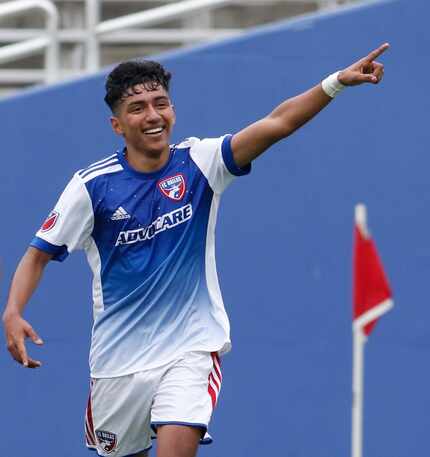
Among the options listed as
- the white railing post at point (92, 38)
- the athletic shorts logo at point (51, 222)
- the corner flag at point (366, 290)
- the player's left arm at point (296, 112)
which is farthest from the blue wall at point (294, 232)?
the athletic shorts logo at point (51, 222)

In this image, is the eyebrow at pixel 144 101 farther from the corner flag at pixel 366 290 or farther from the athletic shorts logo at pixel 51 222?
the corner flag at pixel 366 290

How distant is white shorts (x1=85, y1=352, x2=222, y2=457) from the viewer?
6.46 m

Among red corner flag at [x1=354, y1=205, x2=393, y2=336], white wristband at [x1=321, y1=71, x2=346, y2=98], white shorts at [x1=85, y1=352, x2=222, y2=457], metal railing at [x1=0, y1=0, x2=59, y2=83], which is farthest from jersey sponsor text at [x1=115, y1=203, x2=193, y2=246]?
metal railing at [x1=0, y1=0, x2=59, y2=83]

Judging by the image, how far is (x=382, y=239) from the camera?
28.0 feet

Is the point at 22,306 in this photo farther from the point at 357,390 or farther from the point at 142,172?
the point at 357,390

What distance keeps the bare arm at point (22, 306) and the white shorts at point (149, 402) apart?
43 centimetres

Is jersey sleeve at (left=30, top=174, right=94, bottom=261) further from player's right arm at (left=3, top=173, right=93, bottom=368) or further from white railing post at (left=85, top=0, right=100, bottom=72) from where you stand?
white railing post at (left=85, top=0, right=100, bottom=72)

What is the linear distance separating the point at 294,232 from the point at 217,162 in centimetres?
221

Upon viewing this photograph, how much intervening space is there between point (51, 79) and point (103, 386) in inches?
135

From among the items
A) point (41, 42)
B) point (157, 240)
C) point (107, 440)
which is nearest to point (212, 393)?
point (107, 440)

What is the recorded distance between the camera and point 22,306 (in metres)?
6.52

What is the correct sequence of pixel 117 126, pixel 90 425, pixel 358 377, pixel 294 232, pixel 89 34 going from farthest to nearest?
pixel 89 34 < pixel 294 232 < pixel 358 377 < pixel 90 425 < pixel 117 126

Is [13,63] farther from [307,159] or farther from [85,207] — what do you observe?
[85,207]

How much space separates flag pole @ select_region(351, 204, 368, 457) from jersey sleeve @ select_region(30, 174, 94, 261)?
179 centimetres
